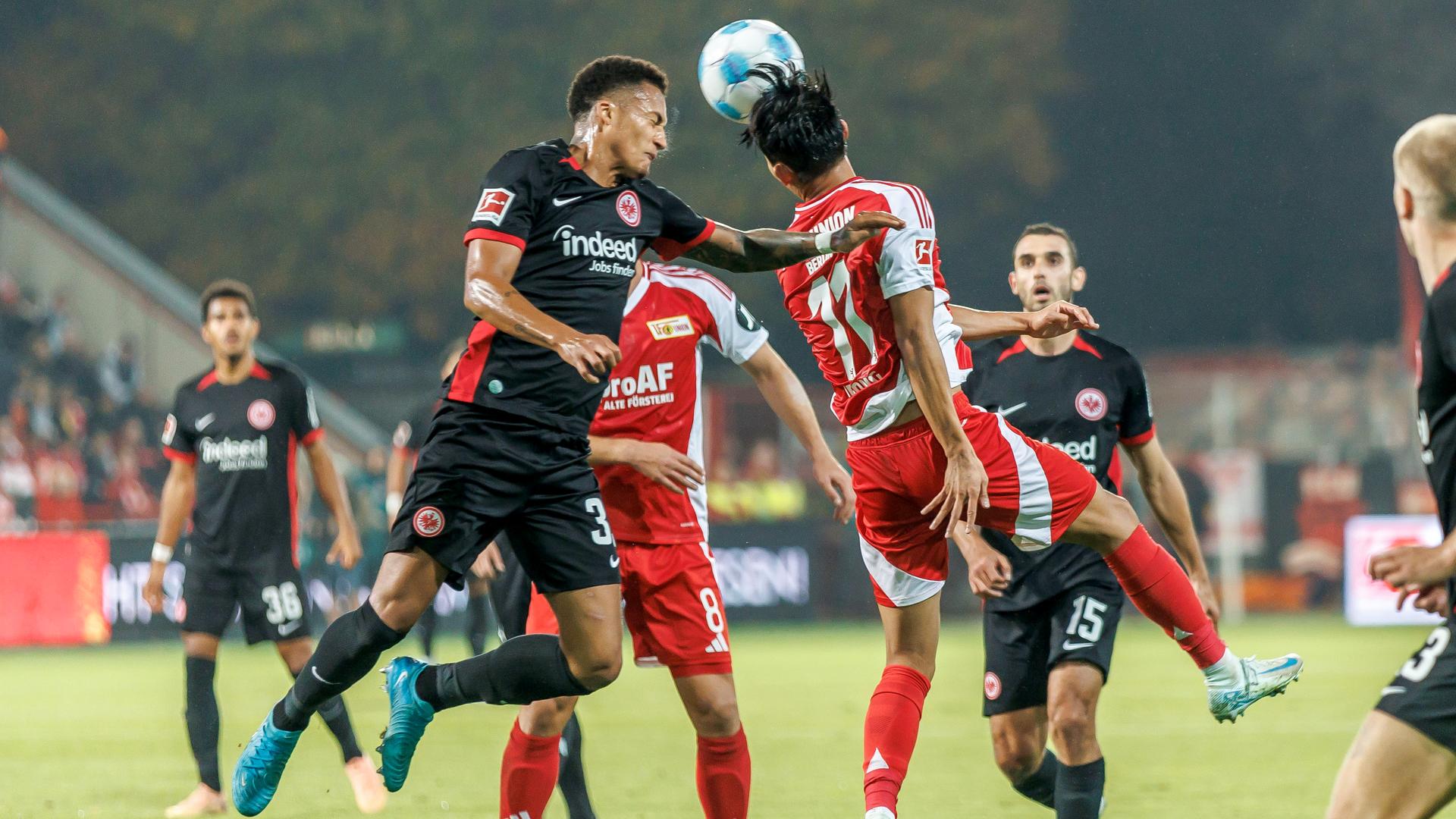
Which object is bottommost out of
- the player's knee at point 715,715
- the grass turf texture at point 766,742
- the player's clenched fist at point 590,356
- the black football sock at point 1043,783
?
the grass turf texture at point 766,742

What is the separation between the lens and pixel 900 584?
6.08 m

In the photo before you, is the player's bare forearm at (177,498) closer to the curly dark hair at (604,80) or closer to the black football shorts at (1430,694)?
the curly dark hair at (604,80)

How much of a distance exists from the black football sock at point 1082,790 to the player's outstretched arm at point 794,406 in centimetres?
132

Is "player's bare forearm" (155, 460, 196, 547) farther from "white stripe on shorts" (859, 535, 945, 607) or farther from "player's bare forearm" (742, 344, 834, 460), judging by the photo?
"white stripe on shorts" (859, 535, 945, 607)

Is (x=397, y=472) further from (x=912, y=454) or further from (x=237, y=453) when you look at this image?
(x=912, y=454)

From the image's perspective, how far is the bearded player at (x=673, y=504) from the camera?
615cm

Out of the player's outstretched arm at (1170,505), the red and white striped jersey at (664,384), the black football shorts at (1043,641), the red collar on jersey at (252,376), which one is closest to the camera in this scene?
the red and white striped jersey at (664,384)

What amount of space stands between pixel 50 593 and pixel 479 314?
15595mm

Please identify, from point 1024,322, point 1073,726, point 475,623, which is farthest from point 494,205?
point 475,623

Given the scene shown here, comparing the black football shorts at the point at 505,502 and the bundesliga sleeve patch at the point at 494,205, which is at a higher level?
the bundesliga sleeve patch at the point at 494,205

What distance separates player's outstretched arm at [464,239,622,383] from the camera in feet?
17.5

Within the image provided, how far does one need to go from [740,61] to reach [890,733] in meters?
2.53

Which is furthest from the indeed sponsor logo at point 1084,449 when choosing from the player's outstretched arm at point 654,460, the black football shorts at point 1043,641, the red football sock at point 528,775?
the red football sock at point 528,775

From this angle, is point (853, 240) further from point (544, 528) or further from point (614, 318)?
point (544, 528)
